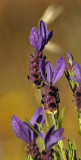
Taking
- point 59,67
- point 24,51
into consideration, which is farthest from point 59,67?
point 24,51

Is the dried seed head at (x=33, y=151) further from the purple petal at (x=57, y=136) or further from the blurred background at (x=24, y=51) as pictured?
the blurred background at (x=24, y=51)

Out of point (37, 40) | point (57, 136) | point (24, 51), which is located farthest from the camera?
point (24, 51)

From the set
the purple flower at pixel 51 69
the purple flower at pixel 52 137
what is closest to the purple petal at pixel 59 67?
the purple flower at pixel 51 69

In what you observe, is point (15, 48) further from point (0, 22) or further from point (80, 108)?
point (80, 108)

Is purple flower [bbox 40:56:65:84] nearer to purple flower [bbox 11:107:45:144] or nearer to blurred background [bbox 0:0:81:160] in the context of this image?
purple flower [bbox 11:107:45:144]

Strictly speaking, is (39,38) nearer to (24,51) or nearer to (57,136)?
(57,136)

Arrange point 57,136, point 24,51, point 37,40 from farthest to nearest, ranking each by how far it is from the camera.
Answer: point 24,51
point 37,40
point 57,136
